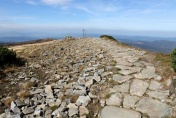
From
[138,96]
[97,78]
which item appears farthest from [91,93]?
[138,96]

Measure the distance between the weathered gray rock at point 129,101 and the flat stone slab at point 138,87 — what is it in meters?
0.36

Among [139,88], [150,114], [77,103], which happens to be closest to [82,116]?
[77,103]

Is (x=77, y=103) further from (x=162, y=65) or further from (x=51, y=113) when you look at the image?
(x=162, y=65)

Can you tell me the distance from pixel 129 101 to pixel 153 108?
1.00 m

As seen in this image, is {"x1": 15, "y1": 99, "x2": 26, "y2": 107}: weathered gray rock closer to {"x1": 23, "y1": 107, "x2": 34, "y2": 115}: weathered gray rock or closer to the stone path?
{"x1": 23, "y1": 107, "x2": 34, "y2": 115}: weathered gray rock

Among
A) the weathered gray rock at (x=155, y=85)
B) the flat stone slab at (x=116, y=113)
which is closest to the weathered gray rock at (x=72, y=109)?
the flat stone slab at (x=116, y=113)

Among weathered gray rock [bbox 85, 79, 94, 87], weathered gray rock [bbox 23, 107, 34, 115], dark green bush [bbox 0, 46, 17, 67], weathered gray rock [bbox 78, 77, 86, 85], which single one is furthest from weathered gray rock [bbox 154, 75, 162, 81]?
dark green bush [bbox 0, 46, 17, 67]

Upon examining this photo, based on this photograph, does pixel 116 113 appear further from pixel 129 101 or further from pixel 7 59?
pixel 7 59

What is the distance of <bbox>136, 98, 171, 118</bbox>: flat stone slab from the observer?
760 centimetres

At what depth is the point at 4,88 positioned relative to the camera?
36.3ft

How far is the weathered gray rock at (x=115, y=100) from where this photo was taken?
334 inches

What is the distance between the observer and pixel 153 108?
26.1ft

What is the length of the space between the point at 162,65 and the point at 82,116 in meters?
7.07

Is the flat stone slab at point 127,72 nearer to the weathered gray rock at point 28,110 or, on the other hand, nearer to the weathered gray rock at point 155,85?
the weathered gray rock at point 155,85
